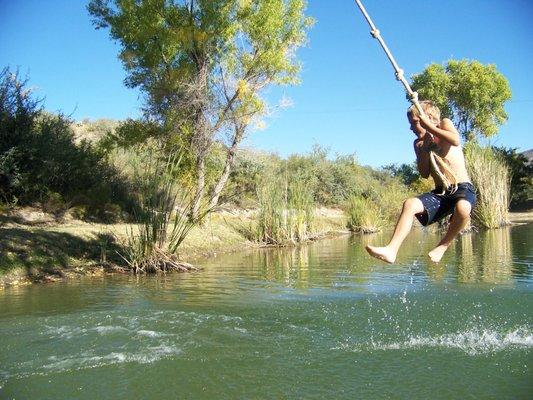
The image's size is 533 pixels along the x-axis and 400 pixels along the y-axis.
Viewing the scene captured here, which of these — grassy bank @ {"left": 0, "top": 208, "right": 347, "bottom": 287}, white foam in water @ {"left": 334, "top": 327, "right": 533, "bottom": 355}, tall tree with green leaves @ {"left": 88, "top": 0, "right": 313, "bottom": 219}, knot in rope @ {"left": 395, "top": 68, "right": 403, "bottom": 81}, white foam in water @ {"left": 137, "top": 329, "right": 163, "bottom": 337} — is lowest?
white foam in water @ {"left": 334, "top": 327, "right": 533, "bottom": 355}

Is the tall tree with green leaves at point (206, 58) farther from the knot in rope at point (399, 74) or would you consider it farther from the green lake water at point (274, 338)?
the knot in rope at point (399, 74)

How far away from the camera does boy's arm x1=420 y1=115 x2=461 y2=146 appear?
15.8 ft

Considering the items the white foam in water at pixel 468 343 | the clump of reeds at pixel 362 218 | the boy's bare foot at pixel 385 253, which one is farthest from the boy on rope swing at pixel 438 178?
the clump of reeds at pixel 362 218

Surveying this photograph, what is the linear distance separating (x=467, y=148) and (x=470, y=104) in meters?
12.2

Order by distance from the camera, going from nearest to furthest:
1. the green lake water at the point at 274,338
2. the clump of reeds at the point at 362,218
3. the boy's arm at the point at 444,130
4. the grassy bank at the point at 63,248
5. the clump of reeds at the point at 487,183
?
the green lake water at the point at 274,338 → the boy's arm at the point at 444,130 → the grassy bank at the point at 63,248 → the clump of reeds at the point at 487,183 → the clump of reeds at the point at 362,218

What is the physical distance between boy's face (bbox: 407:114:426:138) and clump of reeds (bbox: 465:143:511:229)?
1456 cm

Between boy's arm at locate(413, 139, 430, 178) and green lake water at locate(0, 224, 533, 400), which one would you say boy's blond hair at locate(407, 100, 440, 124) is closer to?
boy's arm at locate(413, 139, 430, 178)

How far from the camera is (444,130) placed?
4.89 meters

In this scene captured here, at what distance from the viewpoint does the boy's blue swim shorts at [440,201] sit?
4.92 metres

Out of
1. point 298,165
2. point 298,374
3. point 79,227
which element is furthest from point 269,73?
point 298,165

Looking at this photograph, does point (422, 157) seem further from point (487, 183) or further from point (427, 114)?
point (487, 183)

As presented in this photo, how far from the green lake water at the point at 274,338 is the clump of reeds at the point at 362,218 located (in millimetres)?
12406

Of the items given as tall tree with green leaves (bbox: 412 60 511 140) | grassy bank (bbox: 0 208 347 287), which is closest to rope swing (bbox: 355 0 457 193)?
grassy bank (bbox: 0 208 347 287)

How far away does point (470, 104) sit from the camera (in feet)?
98.6
